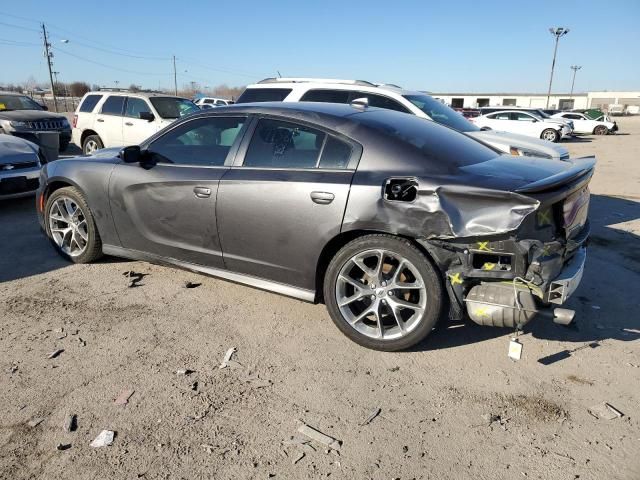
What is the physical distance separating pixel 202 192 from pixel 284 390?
69.2 inches

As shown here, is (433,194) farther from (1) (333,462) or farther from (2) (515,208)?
(1) (333,462)

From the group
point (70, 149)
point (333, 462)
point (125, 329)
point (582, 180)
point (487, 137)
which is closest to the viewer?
point (333, 462)

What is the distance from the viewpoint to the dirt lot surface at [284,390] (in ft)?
7.66

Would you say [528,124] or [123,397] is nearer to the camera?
[123,397]

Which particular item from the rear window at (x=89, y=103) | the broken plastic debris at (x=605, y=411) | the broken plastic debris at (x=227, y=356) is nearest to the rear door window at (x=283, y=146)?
the broken plastic debris at (x=227, y=356)

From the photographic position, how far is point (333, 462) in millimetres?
2328

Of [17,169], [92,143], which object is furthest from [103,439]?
[92,143]

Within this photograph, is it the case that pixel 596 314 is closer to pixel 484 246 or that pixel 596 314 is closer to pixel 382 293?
pixel 484 246

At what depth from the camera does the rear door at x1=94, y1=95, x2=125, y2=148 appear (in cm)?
1134

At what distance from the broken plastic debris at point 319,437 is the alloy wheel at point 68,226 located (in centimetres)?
323

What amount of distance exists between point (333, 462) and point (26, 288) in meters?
3.40

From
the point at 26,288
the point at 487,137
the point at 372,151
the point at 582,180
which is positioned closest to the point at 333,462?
the point at 372,151

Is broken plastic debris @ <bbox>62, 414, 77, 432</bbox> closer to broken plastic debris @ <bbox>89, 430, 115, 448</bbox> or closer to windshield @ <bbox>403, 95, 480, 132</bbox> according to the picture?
broken plastic debris @ <bbox>89, 430, 115, 448</bbox>

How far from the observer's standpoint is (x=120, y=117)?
11320mm
